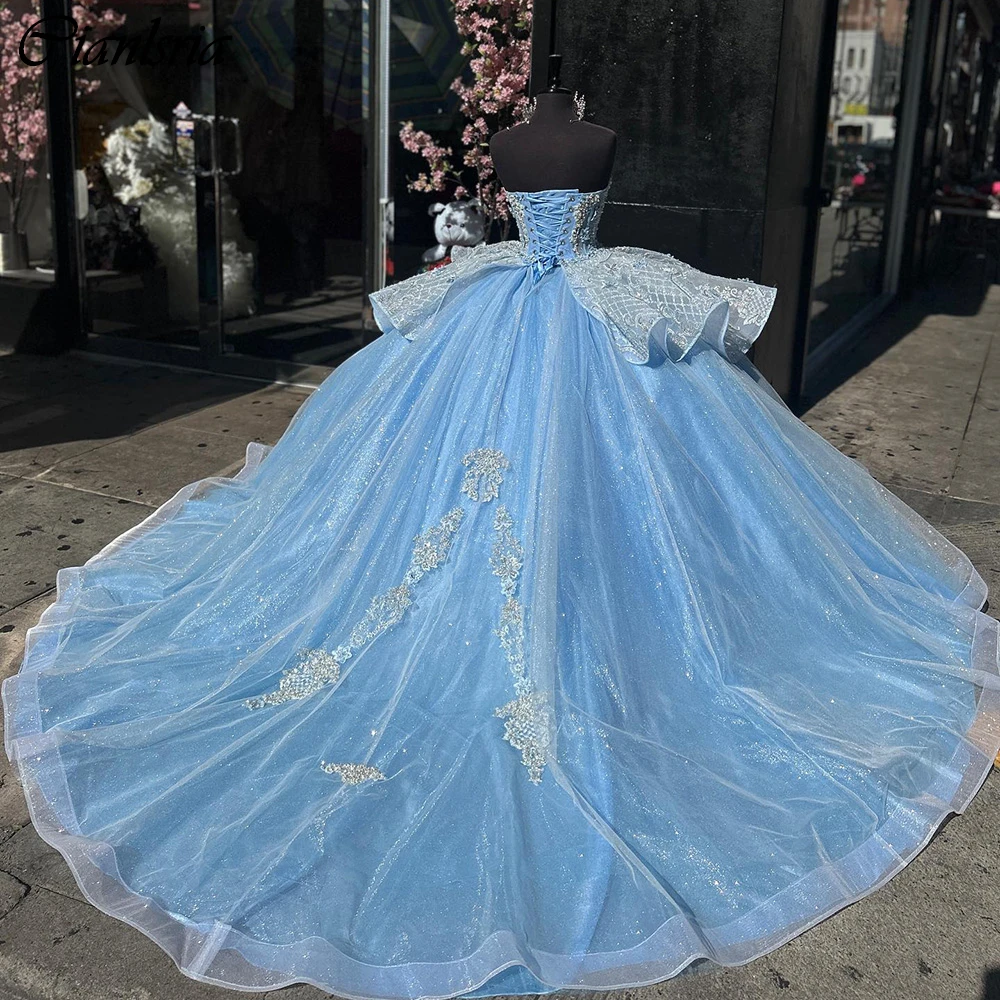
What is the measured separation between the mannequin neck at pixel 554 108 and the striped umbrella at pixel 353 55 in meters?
2.89

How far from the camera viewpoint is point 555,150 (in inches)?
136

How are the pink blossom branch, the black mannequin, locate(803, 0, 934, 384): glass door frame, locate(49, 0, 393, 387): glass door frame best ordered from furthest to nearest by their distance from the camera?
locate(803, 0, 934, 384): glass door frame, locate(49, 0, 393, 387): glass door frame, the pink blossom branch, the black mannequin

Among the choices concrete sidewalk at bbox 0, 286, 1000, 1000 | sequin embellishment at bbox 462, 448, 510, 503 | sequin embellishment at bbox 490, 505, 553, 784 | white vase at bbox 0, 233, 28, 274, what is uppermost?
white vase at bbox 0, 233, 28, 274

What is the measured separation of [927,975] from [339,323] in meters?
5.56

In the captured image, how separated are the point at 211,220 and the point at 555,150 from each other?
13.0 ft

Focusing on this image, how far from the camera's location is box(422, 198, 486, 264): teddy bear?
6.18m

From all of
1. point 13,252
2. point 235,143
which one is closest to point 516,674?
point 235,143

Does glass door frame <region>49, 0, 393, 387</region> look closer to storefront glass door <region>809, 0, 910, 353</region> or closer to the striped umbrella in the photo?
the striped umbrella

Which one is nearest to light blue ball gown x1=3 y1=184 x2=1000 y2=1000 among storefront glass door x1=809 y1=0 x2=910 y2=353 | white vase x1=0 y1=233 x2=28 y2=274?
white vase x1=0 y1=233 x2=28 y2=274

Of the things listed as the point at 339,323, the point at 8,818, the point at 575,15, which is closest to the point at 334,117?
the point at 339,323

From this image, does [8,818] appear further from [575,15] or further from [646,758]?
[575,15]

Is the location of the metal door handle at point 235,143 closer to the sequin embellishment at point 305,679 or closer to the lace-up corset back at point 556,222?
the lace-up corset back at point 556,222

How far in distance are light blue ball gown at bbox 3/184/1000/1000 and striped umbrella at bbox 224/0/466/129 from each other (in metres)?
3.00

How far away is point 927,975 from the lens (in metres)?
2.33
